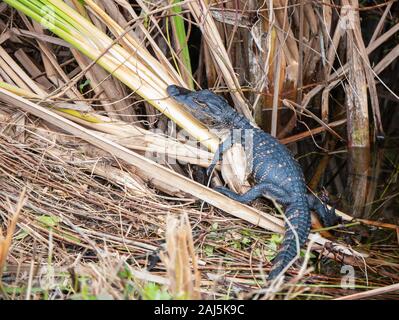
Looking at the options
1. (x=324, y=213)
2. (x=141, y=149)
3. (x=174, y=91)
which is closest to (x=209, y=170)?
(x=141, y=149)

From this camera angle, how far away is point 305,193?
4.27m

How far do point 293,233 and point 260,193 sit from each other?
54 cm

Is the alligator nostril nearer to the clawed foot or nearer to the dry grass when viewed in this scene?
the dry grass

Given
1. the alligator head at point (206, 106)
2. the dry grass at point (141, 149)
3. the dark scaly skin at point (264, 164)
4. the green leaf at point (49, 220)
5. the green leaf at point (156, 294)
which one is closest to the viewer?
the green leaf at point (156, 294)

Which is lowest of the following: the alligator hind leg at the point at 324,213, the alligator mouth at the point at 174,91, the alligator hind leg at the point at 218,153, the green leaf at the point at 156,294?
the green leaf at the point at 156,294

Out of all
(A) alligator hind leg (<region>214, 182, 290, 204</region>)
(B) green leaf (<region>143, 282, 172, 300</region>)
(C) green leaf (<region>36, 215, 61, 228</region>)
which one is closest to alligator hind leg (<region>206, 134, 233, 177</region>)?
(A) alligator hind leg (<region>214, 182, 290, 204</region>)

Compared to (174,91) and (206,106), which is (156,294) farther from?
(206,106)

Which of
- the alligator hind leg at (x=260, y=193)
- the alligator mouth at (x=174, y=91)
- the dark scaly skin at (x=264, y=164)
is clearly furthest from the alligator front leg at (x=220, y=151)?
the alligator mouth at (x=174, y=91)

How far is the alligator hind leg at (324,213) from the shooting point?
4328 mm

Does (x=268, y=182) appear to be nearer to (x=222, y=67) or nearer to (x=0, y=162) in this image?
(x=222, y=67)

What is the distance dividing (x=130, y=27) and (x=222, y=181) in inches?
50.8

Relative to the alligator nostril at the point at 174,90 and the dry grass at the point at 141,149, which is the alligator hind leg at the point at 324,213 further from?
the alligator nostril at the point at 174,90

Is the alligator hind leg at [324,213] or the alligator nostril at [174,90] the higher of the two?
the alligator nostril at [174,90]
